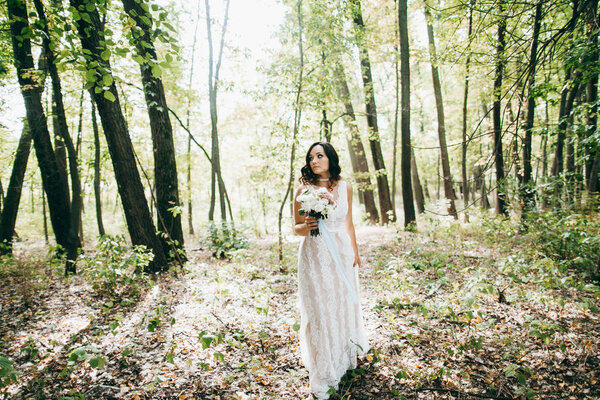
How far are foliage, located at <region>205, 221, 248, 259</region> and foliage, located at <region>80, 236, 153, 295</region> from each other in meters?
2.54

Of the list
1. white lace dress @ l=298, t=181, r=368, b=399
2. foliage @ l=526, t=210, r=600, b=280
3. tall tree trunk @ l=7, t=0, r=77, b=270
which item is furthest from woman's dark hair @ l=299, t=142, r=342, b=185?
tall tree trunk @ l=7, t=0, r=77, b=270

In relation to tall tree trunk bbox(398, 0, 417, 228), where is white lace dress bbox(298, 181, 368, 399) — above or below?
below

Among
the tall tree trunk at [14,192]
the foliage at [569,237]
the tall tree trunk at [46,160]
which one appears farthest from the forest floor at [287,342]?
the tall tree trunk at [14,192]

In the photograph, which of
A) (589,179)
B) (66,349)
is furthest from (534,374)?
(589,179)

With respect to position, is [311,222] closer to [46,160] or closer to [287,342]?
[287,342]

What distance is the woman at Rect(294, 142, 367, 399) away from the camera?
10.2 ft

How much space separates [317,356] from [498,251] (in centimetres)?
600

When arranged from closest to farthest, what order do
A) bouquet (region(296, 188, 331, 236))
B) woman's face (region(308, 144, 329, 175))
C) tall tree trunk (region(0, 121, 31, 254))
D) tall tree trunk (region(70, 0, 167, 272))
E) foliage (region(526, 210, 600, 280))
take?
bouquet (region(296, 188, 331, 236))
woman's face (region(308, 144, 329, 175))
foliage (region(526, 210, 600, 280))
tall tree trunk (region(70, 0, 167, 272))
tall tree trunk (region(0, 121, 31, 254))

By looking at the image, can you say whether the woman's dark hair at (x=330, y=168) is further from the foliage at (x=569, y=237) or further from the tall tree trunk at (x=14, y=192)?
the tall tree trunk at (x=14, y=192)

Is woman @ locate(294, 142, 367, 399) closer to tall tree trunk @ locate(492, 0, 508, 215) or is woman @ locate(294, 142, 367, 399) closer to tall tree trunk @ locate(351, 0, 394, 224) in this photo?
tall tree trunk @ locate(492, 0, 508, 215)

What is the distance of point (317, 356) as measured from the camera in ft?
10.2

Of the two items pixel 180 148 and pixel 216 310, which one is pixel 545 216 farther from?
pixel 180 148

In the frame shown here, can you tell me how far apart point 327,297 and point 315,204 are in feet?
3.46

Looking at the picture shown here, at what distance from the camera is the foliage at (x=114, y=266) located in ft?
17.7
